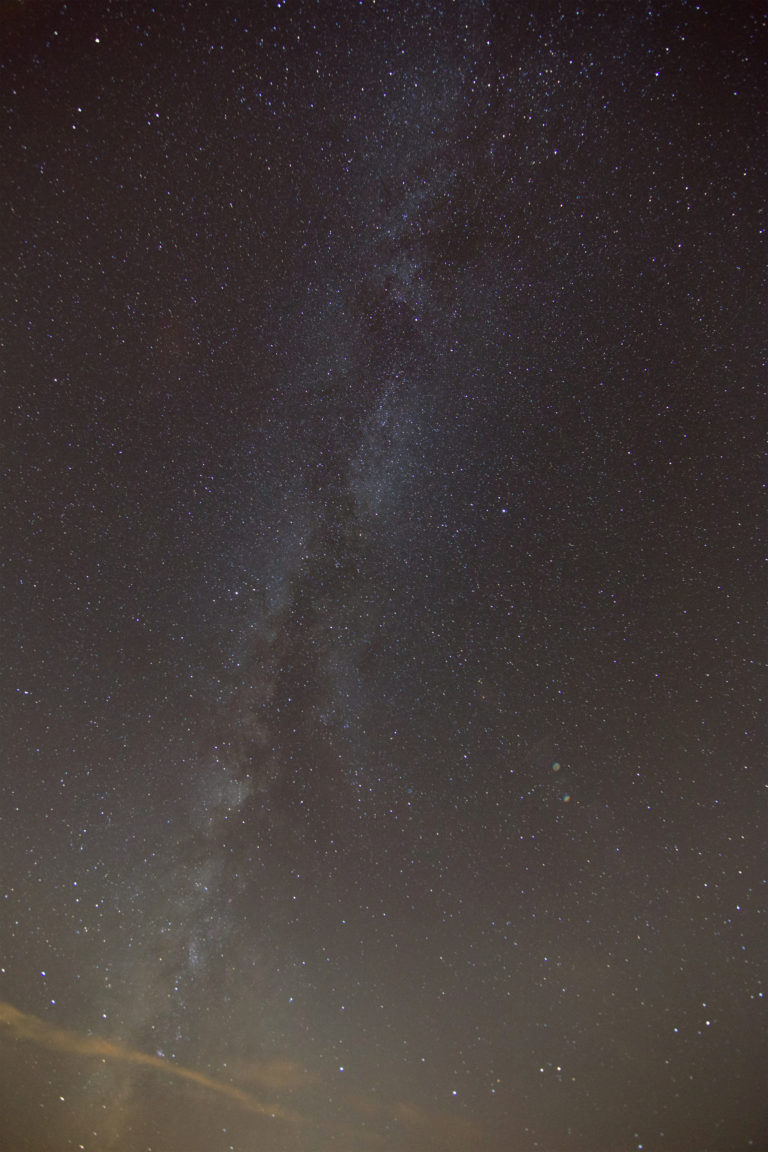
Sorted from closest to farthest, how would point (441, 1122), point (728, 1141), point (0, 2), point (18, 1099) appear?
point (0, 2) → point (728, 1141) → point (18, 1099) → point (441, 1122)

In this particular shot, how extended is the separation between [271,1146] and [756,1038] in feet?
10.1

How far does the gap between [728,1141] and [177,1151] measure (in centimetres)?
323

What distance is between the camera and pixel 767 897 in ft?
7.22

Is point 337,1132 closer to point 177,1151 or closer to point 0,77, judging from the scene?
point 177,1151

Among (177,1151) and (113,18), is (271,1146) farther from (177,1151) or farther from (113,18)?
(113,18)

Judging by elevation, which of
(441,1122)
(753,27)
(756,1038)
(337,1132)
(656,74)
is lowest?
(337,1132)

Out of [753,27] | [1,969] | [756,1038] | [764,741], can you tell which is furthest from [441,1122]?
[753,27]

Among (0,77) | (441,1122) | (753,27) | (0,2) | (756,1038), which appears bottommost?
(441,1122)

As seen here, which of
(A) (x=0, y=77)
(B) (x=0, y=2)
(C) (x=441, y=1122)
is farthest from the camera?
(C) (x=441, y=1122)

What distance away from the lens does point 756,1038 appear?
2389mm

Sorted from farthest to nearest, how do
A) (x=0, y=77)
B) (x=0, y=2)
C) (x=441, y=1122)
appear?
(x=441, y=1122)
(x=0, y=77)
(x=0, y=2)

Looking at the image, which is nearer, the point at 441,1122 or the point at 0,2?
the point at 0,2

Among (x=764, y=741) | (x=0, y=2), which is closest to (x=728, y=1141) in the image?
(x=764, y=741)

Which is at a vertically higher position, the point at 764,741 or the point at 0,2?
the point at 0,2
